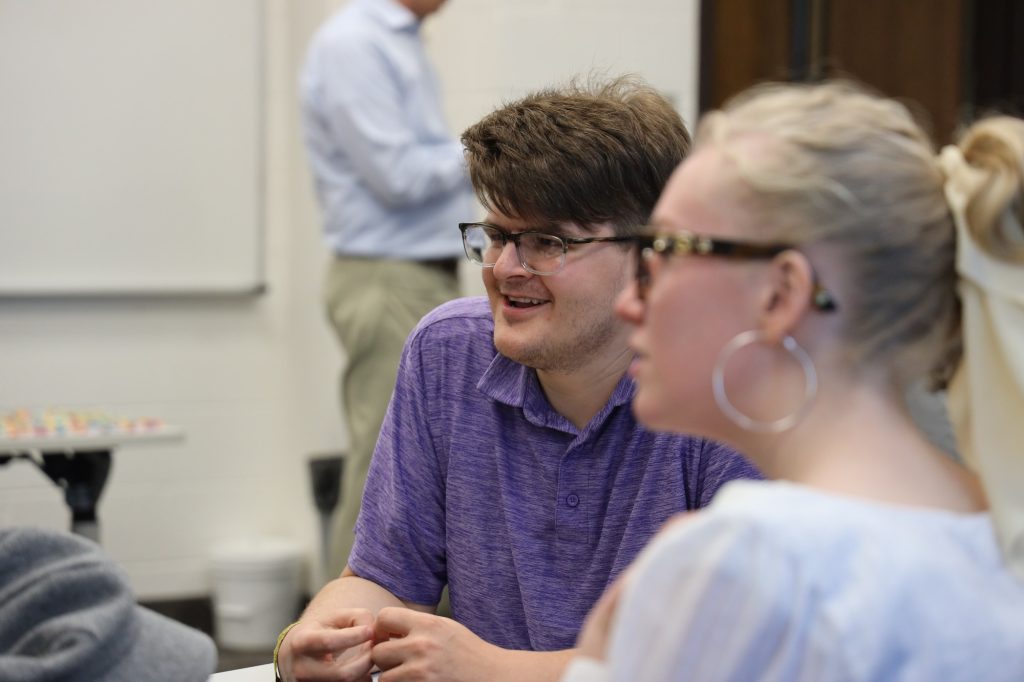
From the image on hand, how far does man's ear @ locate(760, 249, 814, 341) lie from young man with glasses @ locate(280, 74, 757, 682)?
0.48 metres

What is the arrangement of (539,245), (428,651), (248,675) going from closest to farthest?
(428,651), (248,675), (539,245)

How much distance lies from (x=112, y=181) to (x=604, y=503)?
8.47ft

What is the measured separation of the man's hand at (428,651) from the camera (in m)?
1.22

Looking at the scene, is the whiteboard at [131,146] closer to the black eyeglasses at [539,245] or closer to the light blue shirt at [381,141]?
the light blue shirt at [381,141]

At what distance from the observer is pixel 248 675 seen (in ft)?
4.37

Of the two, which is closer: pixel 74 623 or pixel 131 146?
pixel 74 623

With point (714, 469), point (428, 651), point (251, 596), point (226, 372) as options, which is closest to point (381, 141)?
point (226, 372)

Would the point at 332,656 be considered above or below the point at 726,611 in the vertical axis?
below

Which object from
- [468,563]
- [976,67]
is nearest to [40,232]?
[468,563]

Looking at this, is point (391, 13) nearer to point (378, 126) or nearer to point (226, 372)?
point (378, 126)

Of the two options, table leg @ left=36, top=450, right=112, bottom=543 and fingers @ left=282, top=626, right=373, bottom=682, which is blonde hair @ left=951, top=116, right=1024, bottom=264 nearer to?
fingers @ left=282, top=626, right=373, bottom=682

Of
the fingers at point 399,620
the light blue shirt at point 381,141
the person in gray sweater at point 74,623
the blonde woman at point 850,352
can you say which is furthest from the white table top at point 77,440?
the blonde woman at point 850,352

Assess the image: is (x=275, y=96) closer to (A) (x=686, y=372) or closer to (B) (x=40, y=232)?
(B) (x=40, y=232)

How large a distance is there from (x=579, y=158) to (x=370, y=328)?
166 cm
